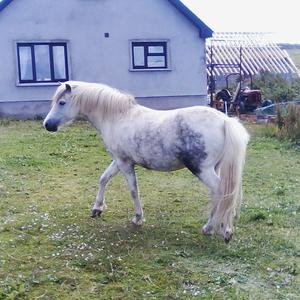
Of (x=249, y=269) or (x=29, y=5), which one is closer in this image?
(x=249, y=269)

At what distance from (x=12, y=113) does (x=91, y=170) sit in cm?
1026

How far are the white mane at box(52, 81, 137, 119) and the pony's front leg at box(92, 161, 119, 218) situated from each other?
0.64 metres

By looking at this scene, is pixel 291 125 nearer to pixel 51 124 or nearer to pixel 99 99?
pixel 99 99

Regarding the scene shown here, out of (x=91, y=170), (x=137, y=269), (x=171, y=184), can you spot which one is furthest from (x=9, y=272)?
(x=91, y=170)

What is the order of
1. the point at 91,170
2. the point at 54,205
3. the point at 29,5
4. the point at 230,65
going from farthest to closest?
the point at 230,65 < the point at 29,5 < the point at 91,170 < the point at 54,205

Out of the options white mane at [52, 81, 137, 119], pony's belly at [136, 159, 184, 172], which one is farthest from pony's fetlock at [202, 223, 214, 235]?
white mane at [52, 81, 137, 119]

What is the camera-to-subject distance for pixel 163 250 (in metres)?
5.47

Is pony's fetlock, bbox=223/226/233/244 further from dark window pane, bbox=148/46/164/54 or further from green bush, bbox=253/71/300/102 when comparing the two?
green bush, bbox=253/71/300/102

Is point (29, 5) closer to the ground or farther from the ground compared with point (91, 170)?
farther from the ground

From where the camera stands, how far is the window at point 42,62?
19.1m

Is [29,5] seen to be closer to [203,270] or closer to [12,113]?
[12,113]

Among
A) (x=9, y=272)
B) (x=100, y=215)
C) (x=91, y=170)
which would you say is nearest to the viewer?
(x=9, y=272)

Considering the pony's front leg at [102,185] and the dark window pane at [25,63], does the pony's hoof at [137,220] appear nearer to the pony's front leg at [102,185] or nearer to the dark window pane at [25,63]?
the pony's front leg at [102,185]

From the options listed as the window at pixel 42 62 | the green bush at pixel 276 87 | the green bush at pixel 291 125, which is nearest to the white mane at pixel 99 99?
the green bush at pixel 291 125
